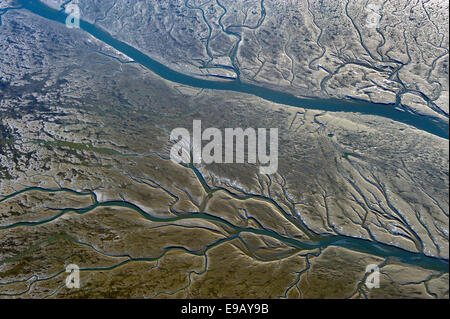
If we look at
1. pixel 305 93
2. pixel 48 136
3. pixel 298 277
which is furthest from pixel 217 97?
pixel 298 277

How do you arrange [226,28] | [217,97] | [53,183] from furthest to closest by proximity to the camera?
[226,28], [217,97], [53,183]

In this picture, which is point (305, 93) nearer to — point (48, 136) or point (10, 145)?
point (48, 136)

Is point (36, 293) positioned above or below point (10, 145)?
below

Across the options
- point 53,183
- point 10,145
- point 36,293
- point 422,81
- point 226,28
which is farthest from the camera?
point 226,28

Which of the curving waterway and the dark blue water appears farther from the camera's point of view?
the dark blue water

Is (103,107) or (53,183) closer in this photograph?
(53,183)

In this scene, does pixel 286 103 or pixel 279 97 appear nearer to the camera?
pixel 286 103

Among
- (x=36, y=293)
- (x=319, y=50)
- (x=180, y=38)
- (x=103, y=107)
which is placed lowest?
(x=36, y=293)
